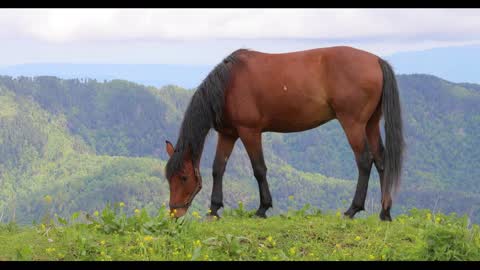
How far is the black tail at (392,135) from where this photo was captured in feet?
33.5

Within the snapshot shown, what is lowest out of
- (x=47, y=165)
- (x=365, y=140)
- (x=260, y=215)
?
→ (x=47, y=165)

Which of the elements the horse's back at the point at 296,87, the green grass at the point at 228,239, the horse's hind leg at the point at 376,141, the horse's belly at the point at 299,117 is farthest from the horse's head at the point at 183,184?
the horse's hind leg at the point at 376,141

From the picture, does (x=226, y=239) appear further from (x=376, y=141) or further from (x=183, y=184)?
(x=376, y=141)

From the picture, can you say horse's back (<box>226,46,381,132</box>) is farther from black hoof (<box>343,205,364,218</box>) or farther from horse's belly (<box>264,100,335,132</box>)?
black hoof (<box>343,205,364,218</box>)

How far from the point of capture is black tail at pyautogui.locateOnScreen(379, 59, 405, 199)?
1020 cm

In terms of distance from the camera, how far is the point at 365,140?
10242mm

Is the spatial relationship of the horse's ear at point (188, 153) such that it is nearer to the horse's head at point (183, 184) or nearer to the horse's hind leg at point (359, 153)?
the horse's head at point (183, 184)

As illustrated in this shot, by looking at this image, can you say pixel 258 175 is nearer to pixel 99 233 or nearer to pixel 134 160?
pixel 99 233

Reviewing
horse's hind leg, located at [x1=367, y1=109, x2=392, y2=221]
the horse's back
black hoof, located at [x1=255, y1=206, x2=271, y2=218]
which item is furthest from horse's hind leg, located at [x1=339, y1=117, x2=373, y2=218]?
black hoof, located at [x1=255, y1=206, x2=271, y2=218]

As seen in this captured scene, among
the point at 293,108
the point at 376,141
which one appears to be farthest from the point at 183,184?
the point at 376,141

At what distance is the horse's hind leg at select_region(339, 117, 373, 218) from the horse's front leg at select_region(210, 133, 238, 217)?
76.0 inches

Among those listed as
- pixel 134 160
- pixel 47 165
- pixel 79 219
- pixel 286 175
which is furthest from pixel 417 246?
pixel 47 165

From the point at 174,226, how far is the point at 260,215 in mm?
2674

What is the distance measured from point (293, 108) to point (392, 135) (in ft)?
5.23
